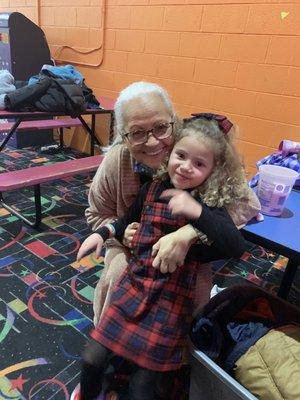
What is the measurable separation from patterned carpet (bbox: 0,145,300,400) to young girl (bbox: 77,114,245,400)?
342 mm

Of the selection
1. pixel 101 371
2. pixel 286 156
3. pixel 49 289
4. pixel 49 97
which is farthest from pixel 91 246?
pixel 49 97

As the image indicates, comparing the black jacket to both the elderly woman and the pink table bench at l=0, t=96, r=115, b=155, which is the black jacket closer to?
the pink table bench at l=0, t=96, r=115, b=155

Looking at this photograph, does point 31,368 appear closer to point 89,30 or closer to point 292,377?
point 292,377

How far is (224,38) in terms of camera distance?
2580 mm

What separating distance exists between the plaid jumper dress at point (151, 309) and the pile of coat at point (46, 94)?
1719 millimetres

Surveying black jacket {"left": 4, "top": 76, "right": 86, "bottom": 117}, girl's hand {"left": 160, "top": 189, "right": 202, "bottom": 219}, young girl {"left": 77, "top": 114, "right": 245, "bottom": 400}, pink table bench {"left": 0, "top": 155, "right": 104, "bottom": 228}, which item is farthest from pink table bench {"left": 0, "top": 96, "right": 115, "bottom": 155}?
girl's hand {"left": 160, "top": 189, "right": 202, "bottom": 219}

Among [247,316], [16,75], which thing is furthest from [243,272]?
[16,75]

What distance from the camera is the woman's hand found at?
98cm

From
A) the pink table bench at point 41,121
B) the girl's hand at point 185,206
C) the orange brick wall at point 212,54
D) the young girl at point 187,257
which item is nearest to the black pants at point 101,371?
the young girl at point 187,257

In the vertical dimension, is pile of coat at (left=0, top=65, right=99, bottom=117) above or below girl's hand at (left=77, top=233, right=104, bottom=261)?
above

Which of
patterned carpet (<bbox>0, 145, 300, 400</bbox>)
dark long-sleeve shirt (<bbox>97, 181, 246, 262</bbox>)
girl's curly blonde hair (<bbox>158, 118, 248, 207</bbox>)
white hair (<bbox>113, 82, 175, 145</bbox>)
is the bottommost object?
patterned carpet (<bbox>0, 145, 300, 400</bbox>)

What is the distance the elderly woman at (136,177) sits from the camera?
1008 mm

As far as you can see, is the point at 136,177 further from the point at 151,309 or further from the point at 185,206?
the point at 151,309

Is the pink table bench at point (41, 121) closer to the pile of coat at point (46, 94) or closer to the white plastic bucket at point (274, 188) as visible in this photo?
the pile of coat at point (46, 94)
